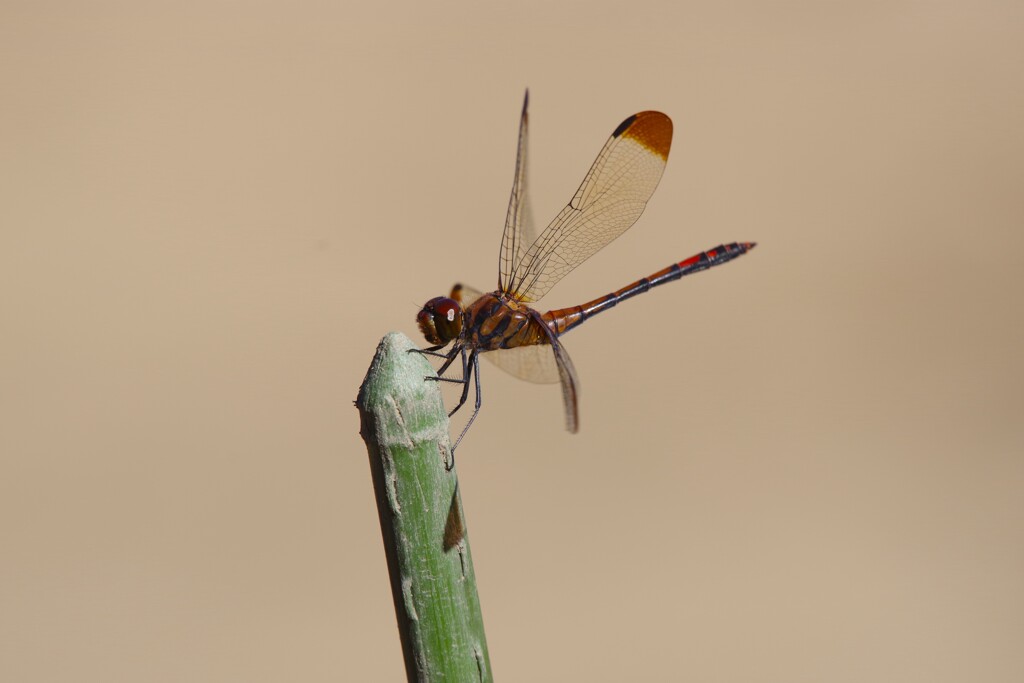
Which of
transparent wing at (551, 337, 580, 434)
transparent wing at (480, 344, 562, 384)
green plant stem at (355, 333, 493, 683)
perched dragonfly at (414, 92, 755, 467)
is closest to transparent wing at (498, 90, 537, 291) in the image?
perched dragonfly at (414, 92, 755, 467)

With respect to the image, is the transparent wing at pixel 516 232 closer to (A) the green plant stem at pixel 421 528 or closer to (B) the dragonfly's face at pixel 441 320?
(B) the dragonfly's face at pixel 441 320

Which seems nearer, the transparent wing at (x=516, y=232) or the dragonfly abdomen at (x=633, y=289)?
the transparent wing at (x=516, y=232)

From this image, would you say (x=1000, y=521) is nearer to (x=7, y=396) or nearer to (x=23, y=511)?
(x=23, y=511)

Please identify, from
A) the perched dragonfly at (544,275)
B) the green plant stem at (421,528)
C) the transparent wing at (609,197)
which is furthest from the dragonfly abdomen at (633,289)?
the green plant stem at (421,528)

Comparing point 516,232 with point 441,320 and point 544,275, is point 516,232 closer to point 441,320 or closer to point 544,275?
point 544,275

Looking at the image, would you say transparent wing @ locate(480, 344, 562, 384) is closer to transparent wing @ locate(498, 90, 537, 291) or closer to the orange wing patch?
transparent wing @ locate(498, 90, 537, 291)

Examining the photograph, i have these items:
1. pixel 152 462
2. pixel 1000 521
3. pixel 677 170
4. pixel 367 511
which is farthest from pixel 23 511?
pixel 1000 521
